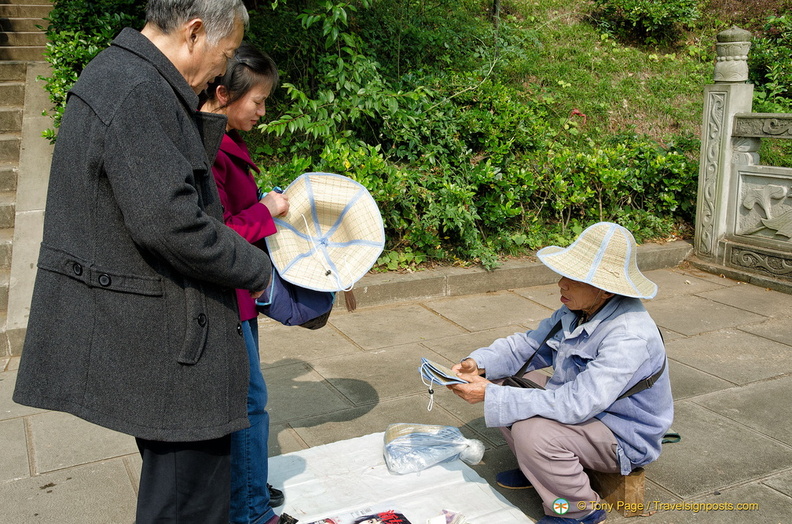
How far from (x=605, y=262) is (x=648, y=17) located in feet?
26.8

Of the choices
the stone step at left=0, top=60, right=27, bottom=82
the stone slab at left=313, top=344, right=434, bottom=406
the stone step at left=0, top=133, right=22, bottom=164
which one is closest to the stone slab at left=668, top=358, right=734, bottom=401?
the stone slab at left=313, top=344, right=434, bottom=406

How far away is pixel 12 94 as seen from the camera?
697 cm

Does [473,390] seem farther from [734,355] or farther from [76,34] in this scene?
[76,34]

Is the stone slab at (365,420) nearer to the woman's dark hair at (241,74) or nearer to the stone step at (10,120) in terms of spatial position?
the woman's dark hair at (241,74)

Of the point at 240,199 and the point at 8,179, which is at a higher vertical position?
the point at 240,199

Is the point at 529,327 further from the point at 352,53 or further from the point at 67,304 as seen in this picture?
the point at 67,304

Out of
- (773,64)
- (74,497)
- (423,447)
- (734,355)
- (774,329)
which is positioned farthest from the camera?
(773,64)

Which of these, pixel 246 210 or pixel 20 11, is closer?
pixel 246 210

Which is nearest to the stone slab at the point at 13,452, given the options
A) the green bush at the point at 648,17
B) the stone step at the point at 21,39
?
the stone step at the point at 21,39

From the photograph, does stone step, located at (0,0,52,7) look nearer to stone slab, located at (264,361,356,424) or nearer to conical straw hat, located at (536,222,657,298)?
stone slab, located at (264,361,356,424)

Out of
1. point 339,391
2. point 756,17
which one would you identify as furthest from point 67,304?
point 756,17

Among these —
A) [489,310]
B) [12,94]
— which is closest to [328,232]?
[489,310]

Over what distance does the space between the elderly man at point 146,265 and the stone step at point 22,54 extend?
7.04 m

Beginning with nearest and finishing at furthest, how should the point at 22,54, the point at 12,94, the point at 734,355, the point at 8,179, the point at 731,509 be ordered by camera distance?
1. the point at 731,509
2. the point at 734,355
3. the point at 8,179
4. the point at 12,94
5. the point at 22,54
